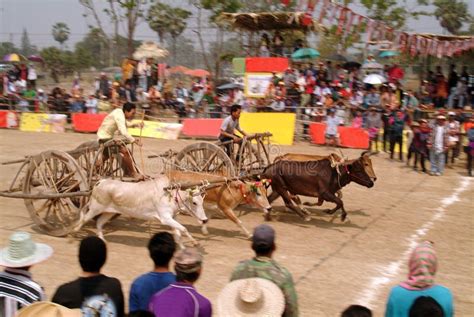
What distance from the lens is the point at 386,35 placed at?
50.8ft

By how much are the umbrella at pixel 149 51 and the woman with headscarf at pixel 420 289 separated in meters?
26.1

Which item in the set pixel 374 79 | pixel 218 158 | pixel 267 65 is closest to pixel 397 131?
pixel 374 79

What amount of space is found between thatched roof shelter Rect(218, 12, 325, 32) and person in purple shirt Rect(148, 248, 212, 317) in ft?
66.8

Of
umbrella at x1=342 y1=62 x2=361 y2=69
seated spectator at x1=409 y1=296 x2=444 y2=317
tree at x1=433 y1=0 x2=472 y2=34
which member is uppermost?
tree at x1=433 y1=0 x2=472 y2=34

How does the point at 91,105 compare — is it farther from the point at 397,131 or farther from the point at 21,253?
the point at 21,253

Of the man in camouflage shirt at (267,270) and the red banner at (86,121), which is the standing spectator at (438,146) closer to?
the man in camouflage shirt at (267,270)

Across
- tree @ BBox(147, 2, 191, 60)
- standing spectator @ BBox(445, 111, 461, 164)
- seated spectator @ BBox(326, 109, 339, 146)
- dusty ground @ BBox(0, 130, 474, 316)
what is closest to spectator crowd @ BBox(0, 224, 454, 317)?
dusty ground @ BBox(0, 130, 474, 316)

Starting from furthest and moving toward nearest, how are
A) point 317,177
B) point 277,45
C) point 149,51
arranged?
point 149,51
point 277,45
point 317,177

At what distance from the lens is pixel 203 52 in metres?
34.5

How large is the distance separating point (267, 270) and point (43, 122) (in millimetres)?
21152

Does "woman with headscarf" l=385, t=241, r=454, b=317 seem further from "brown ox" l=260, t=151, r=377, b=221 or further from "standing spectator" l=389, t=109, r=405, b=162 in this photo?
"standing spectator" l=389, t=109, r=405, b=162

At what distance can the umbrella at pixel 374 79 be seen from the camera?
21.5 metres

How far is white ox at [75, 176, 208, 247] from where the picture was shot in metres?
8.33

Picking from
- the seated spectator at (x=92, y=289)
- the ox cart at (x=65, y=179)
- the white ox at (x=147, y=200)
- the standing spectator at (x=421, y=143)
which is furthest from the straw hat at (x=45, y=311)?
the standing spectator at (x=421, y=143)
